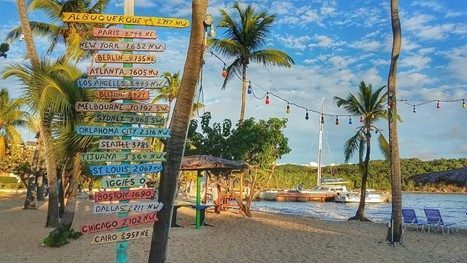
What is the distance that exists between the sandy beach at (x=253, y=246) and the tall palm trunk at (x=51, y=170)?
0.56 meters

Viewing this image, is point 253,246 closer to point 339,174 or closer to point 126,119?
point 126,119

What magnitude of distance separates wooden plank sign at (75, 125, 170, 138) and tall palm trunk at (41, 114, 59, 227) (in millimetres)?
6844

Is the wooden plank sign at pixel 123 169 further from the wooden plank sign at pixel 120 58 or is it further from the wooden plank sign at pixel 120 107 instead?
the wooden plank sign at pixel 120 58

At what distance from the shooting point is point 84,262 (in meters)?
9.43

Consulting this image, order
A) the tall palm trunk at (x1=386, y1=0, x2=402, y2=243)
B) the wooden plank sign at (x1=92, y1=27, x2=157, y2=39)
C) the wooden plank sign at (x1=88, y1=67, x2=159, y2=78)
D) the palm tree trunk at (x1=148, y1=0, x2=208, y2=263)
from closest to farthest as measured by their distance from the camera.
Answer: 1. the wooden plank sign at (x1=88, y1=67, x2=159, y2=78)
2. the wooden plank sign at (x1=92, y1=27, x2=157, y2=39)
3. the palm tree trunk at (x1=148, y1=0, x2=208, y2=263)
4. the tall palm trunk at (x1=386, y1=0, x2=402, y2=243)

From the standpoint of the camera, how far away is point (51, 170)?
13.3 metres

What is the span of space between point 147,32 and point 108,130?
1.40 m

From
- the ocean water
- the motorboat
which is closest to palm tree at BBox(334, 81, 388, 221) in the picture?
the ocean water

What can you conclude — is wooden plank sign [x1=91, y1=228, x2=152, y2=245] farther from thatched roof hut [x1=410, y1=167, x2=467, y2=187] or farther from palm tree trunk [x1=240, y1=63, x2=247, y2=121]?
palm tree trunk [x1=240, y1=63, x2=247, y2=121]

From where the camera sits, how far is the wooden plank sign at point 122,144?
601cm

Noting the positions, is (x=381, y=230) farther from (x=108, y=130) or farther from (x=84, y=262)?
(x=108, y=130)

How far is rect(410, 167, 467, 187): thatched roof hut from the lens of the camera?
15.3m

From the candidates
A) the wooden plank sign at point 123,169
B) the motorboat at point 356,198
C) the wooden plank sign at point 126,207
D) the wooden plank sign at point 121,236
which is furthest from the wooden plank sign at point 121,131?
the motorboat at point 356,198

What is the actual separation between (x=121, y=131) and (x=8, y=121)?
31771mm
